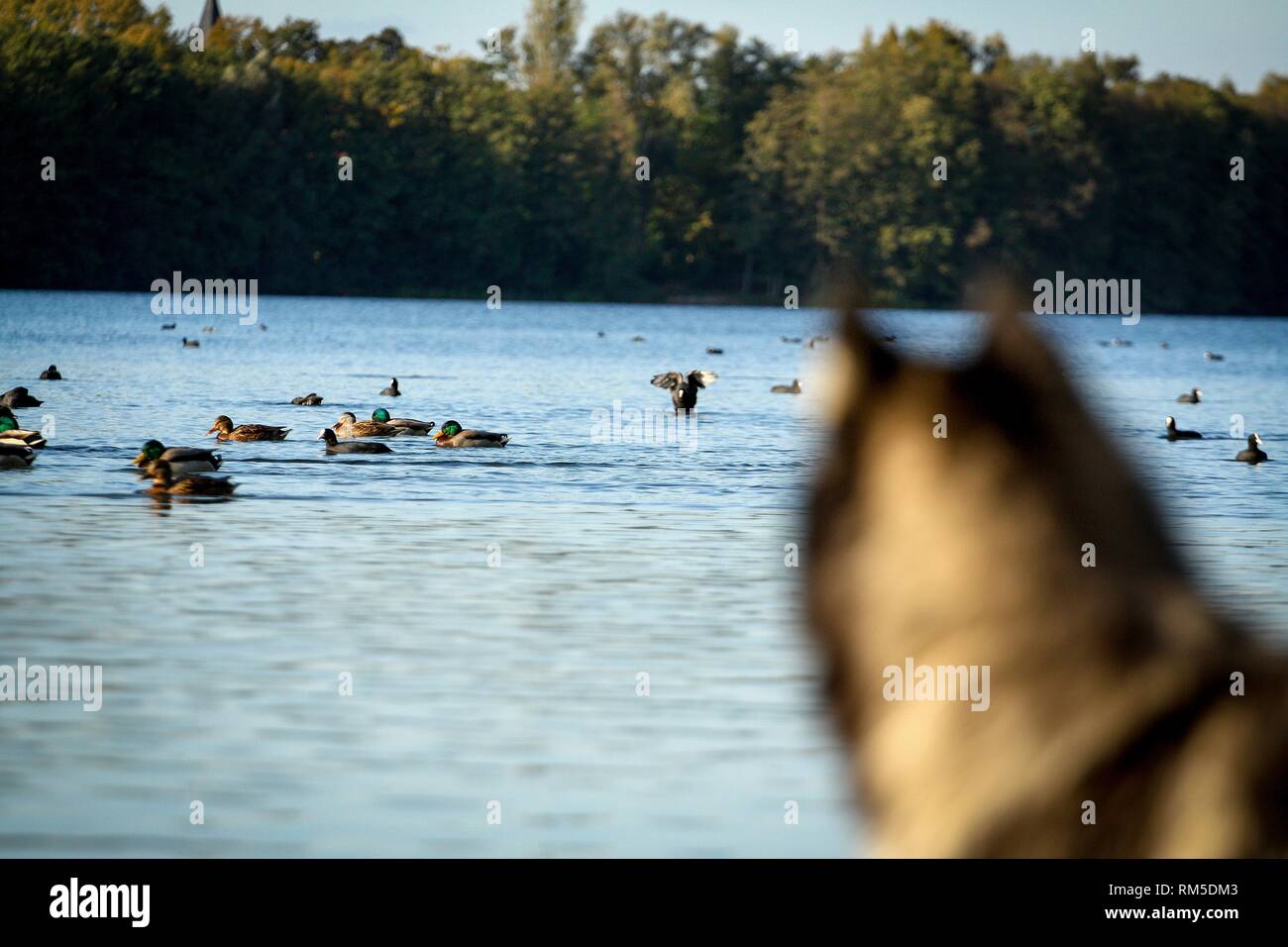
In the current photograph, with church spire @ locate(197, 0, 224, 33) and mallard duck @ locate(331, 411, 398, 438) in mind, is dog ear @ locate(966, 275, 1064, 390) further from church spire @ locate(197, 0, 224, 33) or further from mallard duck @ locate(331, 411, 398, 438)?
church spire @ locate(197, 0, 224, 33)

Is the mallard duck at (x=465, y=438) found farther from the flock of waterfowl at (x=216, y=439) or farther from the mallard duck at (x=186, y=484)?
the mallard duck at (x=186, y=484)

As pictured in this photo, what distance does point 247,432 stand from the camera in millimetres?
24969

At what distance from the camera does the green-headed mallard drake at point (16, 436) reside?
71.5 feet

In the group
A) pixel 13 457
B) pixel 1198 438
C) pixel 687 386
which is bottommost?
pixel 1198 438

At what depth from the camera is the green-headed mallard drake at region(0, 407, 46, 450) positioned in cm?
2178

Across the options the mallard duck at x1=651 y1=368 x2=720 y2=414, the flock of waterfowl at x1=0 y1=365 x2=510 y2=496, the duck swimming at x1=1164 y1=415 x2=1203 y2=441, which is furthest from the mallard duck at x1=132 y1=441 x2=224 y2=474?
the duck swimming at x1=1164 y1=415 x2=1203 y2=441

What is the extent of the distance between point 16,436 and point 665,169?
3847 inches

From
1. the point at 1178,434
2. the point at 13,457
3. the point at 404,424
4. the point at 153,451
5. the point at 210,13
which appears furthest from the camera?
the point at 210,13

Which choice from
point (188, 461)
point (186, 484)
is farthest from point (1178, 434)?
point (186, 484)

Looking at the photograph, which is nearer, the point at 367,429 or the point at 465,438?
the point at 465,438

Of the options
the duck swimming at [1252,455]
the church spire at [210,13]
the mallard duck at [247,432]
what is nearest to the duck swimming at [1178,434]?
the duck swimming at [1252,455]

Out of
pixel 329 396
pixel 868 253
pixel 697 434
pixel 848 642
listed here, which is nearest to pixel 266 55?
pixel 868 253

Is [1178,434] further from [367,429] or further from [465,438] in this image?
[367,429]

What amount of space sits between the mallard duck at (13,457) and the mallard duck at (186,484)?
8.48ft
